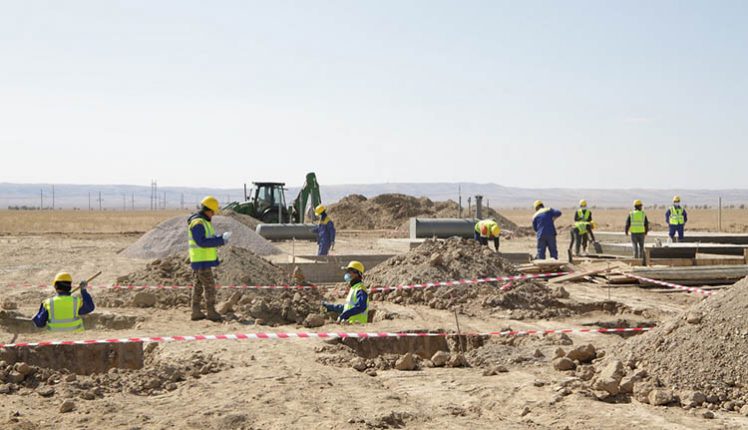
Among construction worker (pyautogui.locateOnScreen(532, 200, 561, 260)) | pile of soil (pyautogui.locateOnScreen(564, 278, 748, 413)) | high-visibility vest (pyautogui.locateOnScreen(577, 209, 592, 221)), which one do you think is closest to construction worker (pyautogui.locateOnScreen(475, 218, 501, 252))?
construction worker (pyautogui.locateOnScreen(532, 200, 561, 260))

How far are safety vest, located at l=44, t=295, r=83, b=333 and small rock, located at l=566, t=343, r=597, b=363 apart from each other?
5703 millimetres

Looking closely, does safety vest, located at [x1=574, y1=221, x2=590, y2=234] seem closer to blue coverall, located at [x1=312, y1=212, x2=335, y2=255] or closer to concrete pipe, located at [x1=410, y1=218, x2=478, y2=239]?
blue coverall, located at [x1=312, y1=212, x2=335, y2=255]

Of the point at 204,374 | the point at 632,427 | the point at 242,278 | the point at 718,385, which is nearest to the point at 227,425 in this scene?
the point at 204,374

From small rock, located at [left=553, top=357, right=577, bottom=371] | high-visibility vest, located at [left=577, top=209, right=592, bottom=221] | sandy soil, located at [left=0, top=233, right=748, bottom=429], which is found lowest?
sandy soil, located at [left=0, top=233, right=748, bottom=429]

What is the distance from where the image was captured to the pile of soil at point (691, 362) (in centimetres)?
673

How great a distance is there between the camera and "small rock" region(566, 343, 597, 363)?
8086 mm

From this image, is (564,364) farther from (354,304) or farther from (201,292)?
(201,292)

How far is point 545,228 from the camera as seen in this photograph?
18.2m

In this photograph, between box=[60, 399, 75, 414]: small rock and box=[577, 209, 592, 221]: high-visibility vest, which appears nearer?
box=[60, 399, 75, 414]: small rock

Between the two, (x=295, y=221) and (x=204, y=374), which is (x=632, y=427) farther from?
(x=295, y=221)

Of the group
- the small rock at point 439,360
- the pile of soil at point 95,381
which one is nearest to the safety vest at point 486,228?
the small rock at point 439,360

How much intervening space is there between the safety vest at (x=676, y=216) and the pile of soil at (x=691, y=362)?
1566 centimetres

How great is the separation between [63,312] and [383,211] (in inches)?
1640

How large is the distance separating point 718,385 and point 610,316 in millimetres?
5763
